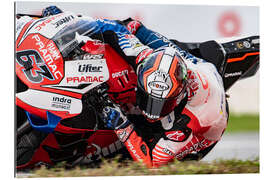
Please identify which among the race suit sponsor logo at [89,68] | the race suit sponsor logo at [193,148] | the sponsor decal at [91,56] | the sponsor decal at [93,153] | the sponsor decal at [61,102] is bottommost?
the sponsor decal at [93,153]

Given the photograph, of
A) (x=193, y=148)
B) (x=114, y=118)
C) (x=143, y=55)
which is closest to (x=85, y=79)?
(x=114, y=118)

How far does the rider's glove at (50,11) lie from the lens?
3.13 meters

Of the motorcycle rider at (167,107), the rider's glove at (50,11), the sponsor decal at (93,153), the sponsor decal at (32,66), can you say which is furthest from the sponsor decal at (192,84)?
the rider's glove at (50,11)

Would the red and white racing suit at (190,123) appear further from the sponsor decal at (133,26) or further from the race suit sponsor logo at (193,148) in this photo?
the sponsor decal at (133,26)

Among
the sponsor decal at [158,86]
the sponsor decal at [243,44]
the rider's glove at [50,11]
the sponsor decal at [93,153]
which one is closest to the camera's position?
the sponsor decal at [158,86]

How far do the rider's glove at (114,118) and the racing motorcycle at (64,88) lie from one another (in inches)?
1.7

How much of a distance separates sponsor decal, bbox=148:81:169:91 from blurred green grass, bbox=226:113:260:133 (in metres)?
0.90

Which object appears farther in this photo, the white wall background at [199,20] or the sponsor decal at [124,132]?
the white wall background at [199,20]

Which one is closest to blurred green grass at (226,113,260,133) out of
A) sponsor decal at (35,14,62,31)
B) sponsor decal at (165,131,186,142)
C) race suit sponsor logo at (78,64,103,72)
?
sponsor decal at (165,131,186,142)

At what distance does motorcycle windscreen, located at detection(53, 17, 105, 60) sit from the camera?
2.99 metres

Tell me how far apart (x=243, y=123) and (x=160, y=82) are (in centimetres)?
107

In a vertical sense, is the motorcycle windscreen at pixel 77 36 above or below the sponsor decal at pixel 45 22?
below

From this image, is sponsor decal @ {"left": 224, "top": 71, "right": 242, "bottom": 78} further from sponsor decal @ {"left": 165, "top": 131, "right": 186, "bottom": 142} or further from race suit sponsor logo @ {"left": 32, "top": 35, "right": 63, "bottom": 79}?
race suit sponsor logo @ {"left": 32, "top": 35, "right": 63, "bottom": 79}
